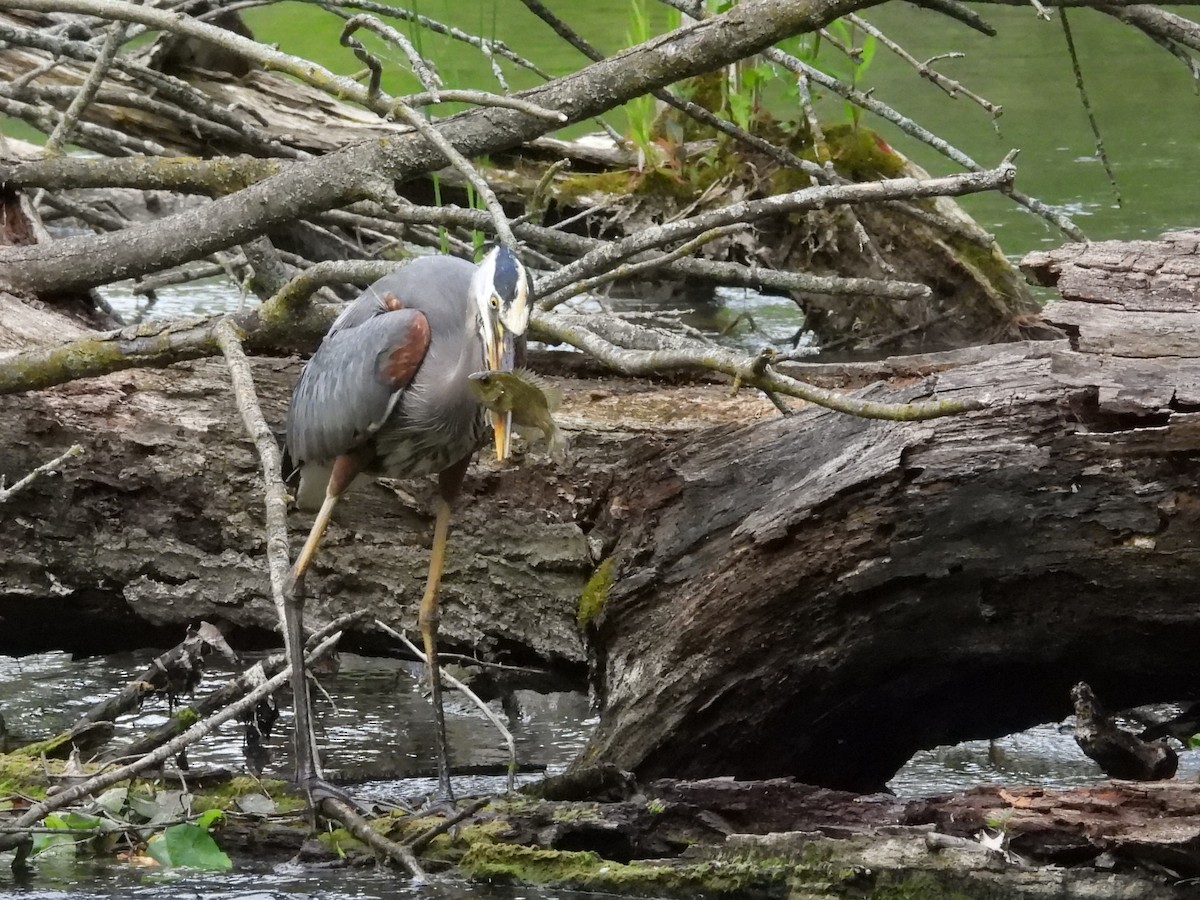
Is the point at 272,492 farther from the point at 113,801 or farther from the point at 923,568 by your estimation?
the point at 923,568

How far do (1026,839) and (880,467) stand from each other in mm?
727

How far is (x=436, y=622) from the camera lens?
3330mm

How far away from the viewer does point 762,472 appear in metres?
3.06

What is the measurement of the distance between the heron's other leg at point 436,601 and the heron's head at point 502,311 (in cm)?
36

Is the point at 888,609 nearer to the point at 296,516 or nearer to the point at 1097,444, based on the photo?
the point at 1097,444

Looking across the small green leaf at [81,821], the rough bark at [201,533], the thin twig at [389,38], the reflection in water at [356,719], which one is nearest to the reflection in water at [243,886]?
the small green leaf at [81,821]

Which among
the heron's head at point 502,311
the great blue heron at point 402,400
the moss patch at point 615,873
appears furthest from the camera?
the great blue heron at point 402,400

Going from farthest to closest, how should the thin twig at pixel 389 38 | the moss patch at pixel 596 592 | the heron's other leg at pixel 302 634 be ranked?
the moss patch at pixel 596 592 < the heron's other leg at pixel 302 634 < the thin twig at pixel 389 38

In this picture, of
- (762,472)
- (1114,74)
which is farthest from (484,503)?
(1114,74)

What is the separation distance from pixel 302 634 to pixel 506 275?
3.11ft

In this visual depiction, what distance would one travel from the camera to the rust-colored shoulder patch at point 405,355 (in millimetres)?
3145

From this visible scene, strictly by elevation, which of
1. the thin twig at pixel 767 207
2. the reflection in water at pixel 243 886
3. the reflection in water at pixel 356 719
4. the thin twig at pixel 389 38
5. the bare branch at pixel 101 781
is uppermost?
the thin twig at pixel 389 38

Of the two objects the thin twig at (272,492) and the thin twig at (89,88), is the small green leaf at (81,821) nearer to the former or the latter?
the thin twig at (272,492)

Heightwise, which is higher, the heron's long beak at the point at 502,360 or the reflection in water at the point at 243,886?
the heron's long beak at the point at 502,360
